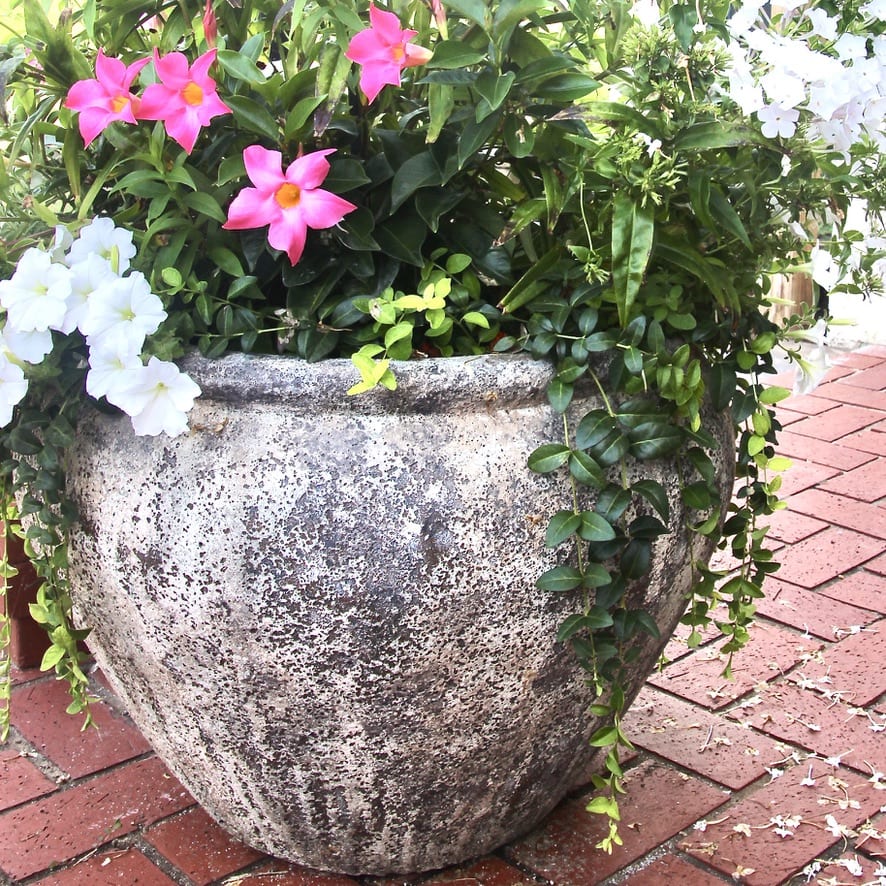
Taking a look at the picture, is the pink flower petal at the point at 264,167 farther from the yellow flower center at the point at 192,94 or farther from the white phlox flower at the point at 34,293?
the white phlox flower at the point at 34,293

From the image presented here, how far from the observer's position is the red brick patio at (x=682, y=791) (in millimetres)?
1735

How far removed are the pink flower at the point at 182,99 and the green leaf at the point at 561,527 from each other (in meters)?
0.61

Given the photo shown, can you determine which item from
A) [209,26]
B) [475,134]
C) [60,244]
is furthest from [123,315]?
[475,134]

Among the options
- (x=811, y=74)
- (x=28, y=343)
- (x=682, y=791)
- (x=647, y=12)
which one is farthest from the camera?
(x=682, y=791)

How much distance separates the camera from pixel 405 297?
1.36m

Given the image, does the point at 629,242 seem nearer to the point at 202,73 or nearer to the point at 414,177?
the point at 414,177

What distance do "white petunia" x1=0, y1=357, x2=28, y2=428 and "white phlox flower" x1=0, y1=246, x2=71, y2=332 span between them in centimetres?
5

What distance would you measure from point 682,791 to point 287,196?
1254 millimetres

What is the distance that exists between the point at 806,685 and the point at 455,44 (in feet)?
5.17

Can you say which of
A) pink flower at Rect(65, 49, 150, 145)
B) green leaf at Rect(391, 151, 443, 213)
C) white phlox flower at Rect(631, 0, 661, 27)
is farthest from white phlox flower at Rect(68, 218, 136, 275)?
white phlox flower at Rect(631, 0, 661, 27)

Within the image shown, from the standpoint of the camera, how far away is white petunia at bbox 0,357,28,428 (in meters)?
1.31

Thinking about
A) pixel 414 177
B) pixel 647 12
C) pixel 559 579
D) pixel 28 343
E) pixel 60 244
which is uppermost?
pixel 647 12

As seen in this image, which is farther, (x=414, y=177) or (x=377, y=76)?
(x=414, y=177)

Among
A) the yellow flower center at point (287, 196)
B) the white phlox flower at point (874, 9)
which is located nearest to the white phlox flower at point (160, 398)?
the yellow flower center at point (287, 196)
